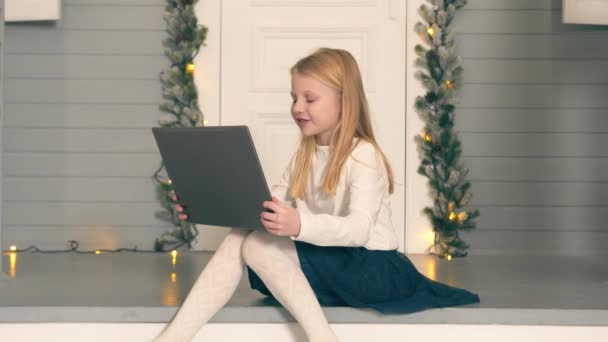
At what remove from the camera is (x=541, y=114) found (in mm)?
3943

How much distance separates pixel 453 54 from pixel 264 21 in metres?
0.91

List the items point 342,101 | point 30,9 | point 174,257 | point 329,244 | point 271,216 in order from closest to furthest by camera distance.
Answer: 1. point 271,216
2. point 329,244
3. point 342,101
4. point 174,257
5. point 30,9

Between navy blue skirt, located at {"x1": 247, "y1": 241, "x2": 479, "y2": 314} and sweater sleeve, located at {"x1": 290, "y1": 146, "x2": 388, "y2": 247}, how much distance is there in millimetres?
108

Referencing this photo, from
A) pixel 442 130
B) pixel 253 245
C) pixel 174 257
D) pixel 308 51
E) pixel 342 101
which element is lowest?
pixel 174 257

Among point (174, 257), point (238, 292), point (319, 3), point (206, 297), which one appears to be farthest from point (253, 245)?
point (319, 3)

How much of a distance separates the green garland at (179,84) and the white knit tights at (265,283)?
1614mm

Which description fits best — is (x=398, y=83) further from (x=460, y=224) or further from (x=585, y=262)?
(x=585, y=262)

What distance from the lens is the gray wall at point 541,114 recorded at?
393 centimetres

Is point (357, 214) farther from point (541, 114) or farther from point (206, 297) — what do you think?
point (541, 114)

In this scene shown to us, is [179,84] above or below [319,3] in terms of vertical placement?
below

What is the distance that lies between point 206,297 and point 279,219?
36 centimetres

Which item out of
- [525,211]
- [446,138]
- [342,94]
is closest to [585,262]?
[525,211]

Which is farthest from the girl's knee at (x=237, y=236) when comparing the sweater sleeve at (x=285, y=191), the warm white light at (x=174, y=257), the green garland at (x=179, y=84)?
the green garland at (x=179, y=84)

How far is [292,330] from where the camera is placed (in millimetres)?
2320
